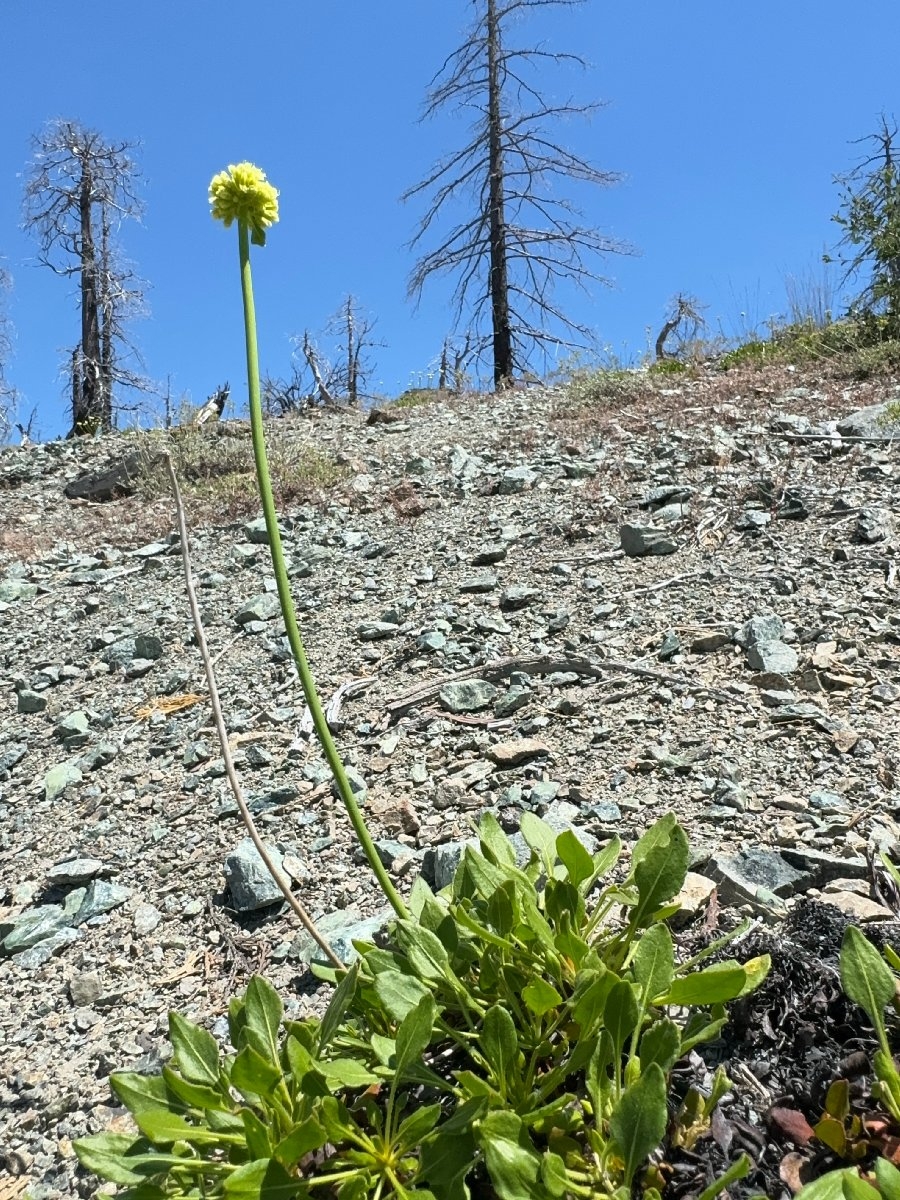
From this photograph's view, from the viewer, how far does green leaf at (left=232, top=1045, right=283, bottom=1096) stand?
106 centimetres

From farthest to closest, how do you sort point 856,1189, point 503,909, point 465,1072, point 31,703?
point 31,703, point 503,909, point 465,1072, point 856,1189

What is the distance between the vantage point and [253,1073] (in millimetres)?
1071

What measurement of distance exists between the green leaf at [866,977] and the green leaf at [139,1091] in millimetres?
939

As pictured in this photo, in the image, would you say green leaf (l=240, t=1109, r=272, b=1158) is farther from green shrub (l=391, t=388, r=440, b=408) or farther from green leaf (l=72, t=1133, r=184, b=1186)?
green shrub (l=391, t=388, r=440, b=408)

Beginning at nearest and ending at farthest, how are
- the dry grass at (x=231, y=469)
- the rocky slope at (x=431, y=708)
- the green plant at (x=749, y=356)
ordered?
the rocky slope at (x=431, y=708), the dry grass at (x=231, y=469), the green plant at (x=749, y=356)

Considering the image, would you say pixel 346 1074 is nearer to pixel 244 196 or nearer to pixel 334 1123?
pixel 334 1123

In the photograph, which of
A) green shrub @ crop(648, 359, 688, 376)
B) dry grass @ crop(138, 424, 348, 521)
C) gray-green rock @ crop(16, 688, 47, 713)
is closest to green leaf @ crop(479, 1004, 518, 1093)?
gray-green rock @ crop(16, 688, 47, 713)

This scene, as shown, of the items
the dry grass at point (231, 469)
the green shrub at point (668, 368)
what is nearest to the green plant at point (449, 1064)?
the dry grass at point (231, 469)

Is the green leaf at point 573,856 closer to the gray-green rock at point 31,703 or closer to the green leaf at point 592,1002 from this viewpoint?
the green leaf at point 592,1002

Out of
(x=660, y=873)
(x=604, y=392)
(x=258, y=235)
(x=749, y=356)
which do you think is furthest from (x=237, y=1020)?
(x=749, y=356)

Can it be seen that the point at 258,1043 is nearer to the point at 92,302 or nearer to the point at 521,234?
the point at 521,234

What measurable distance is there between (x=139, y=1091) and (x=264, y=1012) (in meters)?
0.19

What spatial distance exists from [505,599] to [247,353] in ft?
8.73

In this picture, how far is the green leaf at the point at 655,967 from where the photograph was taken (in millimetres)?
1169
